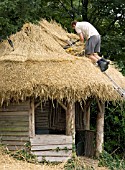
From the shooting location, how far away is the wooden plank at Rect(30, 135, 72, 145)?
9.32 meters

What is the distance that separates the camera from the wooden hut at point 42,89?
8922 millimetres

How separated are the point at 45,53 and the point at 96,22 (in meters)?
8.08

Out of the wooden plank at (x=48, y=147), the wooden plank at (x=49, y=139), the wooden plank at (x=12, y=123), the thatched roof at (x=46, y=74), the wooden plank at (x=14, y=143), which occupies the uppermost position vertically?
the thatched roof at (x=46, y=74)

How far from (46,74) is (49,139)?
1838mm

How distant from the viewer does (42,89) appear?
8828 mm

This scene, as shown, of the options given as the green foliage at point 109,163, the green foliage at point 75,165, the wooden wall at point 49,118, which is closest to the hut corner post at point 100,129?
the green foliage at point 109,163

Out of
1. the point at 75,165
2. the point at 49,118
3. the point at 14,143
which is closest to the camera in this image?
the point at 75,165

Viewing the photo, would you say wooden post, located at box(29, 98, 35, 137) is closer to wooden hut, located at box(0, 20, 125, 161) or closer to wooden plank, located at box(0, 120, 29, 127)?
wooden hut, located at box(0, 20, 125, 161)

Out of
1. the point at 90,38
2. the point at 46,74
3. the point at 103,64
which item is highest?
the point at 90,38

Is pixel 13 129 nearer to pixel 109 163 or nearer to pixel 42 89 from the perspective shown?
pixel 42 89

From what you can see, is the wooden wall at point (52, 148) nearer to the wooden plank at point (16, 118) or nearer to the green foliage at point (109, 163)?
the wooden plank at point (16, 118)

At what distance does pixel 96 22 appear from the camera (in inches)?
683

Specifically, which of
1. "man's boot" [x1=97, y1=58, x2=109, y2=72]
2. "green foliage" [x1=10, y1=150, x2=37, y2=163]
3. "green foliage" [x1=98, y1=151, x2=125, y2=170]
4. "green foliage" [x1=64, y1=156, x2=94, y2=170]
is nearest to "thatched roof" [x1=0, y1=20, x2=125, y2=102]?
"man's boot" [x1=97, y1=58, x2=109, y2=72]

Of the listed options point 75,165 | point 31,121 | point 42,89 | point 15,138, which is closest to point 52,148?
point 75,165
